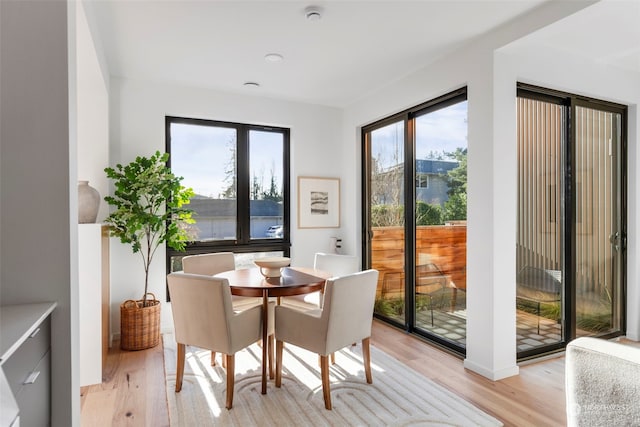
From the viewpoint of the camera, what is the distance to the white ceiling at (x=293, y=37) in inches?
97.5

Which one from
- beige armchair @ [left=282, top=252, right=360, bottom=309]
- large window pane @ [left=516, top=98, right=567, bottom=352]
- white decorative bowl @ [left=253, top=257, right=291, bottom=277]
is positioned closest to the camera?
white decorative bowl @ [left=253, top=257, right=291, bottom=277]

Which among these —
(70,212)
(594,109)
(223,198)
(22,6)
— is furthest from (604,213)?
(22,6)

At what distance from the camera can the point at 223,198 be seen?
435cm

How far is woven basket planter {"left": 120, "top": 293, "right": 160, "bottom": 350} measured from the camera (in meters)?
3.37

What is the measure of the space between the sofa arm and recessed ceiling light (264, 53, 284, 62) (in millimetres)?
2922

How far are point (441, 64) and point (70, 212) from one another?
3.01m

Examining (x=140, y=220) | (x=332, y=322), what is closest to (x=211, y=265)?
(x=140, y=220)

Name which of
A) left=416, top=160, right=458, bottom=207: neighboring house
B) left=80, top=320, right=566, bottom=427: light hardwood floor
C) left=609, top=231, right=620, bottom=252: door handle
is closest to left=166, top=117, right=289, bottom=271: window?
left=80, top=320, right=566, bottom=427: light hardwood floor

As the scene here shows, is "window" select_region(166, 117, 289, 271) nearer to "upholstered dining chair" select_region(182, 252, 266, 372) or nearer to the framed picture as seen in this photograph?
the framed picture

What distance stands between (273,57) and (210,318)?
2.21m

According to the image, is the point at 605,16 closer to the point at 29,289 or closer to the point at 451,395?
the point at 451,395

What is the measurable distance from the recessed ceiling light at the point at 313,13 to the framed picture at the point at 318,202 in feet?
7.31

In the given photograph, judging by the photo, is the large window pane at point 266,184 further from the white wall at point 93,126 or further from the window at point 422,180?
the window at point 422,180

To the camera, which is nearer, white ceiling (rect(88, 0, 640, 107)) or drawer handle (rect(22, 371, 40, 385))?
drawer handle (rect(22, 371, 40, 385))
